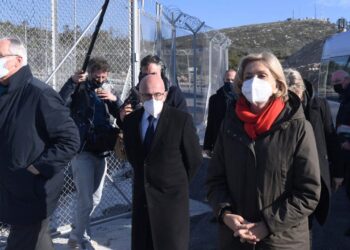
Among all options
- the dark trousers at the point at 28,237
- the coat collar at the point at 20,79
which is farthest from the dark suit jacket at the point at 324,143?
the coat collar at the point at 20,79

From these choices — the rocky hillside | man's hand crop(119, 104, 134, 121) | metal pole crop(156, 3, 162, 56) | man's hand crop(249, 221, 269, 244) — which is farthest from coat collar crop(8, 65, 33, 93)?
the rocky hillside

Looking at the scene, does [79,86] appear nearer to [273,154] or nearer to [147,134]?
[147,134]

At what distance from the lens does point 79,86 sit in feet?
16.9

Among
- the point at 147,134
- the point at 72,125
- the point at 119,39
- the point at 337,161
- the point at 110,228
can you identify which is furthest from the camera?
the point at 119,39

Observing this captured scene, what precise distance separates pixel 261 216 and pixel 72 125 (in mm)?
1579

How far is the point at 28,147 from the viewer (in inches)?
141

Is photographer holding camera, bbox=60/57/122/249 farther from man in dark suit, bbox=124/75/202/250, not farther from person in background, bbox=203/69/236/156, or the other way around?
person in background, bbox=203/69/236/156

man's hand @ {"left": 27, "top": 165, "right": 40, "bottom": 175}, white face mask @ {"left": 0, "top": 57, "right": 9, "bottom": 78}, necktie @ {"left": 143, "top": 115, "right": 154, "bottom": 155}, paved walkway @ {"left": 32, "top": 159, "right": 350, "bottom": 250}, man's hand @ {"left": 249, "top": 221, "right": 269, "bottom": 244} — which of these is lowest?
paved walkway @ {"left": 32, "top": 159, "right": 350, "bottom": 250}

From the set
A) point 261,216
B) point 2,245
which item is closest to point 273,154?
point 261,216

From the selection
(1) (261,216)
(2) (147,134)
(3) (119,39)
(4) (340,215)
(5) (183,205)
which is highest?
(3) (119,39)

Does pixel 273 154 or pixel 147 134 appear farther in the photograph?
pixel 147 134

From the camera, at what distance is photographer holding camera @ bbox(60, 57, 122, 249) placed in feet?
16.8

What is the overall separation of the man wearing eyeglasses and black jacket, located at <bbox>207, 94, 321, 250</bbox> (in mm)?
1316

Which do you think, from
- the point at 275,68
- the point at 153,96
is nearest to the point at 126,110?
the point at 153,96
